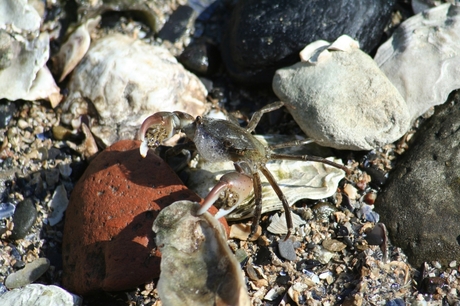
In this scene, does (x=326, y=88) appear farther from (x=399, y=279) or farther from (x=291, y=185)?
(x=399, y=279)

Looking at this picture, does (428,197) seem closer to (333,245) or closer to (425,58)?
(333,245)

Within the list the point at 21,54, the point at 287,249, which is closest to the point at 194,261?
the point at 287,249

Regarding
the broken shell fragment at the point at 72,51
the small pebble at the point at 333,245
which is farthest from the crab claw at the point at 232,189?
the broken shell fragment at the point at 72,51

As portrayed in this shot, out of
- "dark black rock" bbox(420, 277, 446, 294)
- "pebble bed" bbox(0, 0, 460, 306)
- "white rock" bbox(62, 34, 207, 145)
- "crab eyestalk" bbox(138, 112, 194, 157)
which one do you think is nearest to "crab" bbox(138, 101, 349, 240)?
"crab eyestalk" bbox(138, 112, 194, 157)

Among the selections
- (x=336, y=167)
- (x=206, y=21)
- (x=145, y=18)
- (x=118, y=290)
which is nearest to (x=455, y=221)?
(x=336, y=167)

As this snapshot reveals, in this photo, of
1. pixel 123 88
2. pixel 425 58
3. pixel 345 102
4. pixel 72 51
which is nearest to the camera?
pixel 345 102

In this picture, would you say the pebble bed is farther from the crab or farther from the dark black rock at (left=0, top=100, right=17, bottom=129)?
the crab
